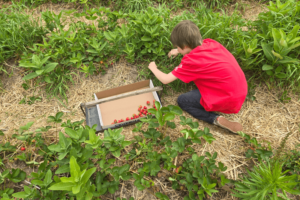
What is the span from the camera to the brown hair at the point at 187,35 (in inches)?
81.2

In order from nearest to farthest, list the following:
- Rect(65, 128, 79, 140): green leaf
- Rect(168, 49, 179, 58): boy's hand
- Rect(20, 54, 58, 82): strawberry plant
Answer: Rect(65, 128, 79, 140): green leaf → Rect(20, 54, 58, 82): strawberry plant → Rect(168, 49, 179, 58): boy's hand

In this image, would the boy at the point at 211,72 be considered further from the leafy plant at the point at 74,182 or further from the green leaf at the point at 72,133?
the leafy plant at the point at 74,182

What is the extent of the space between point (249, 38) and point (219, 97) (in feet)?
3.70

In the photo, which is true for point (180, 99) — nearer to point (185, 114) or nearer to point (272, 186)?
point (185, 114)

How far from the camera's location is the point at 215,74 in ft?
6.51

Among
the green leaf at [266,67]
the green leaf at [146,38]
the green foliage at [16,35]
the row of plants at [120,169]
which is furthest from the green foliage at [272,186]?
the green foliage at [16,35]

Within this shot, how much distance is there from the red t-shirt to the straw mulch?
0.48 meters

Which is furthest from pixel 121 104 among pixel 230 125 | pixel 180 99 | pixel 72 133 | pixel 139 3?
pixel 139 3

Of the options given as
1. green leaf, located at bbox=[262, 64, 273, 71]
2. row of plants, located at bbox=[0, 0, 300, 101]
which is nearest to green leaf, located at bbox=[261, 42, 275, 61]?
row of plants, located at bbox=[0, 0, 300, 101]

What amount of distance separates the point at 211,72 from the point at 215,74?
49mm

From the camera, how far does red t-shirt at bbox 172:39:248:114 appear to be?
6.44 feet

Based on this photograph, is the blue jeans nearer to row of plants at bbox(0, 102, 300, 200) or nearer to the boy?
the boy

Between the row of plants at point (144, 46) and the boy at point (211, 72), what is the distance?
A: 0.48m

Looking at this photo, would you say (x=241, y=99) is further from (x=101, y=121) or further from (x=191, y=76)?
(x=101, y=121)
